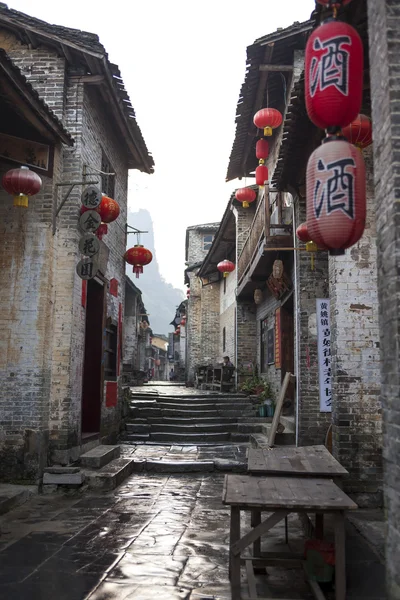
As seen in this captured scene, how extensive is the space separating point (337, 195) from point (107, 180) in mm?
7975

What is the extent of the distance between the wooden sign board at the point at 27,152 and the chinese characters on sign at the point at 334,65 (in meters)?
5.25

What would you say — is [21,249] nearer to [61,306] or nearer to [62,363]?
[61,306]

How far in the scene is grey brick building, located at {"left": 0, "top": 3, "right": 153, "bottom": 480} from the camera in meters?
7.43

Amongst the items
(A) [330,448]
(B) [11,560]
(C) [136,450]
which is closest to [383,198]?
(B) [11,560]

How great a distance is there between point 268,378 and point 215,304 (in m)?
10.4

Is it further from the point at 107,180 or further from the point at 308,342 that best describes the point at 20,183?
the point at 308,342

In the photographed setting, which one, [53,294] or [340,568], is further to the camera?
[53,294]

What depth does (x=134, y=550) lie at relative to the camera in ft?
15.3

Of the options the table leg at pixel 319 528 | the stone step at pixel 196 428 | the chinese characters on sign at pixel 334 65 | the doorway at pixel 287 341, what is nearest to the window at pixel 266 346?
the doorway at pixel 287 341

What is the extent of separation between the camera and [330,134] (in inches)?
143

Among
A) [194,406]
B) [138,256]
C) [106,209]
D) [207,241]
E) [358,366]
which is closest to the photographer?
[358,366]

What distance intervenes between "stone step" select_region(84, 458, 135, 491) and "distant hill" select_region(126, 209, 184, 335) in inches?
4293

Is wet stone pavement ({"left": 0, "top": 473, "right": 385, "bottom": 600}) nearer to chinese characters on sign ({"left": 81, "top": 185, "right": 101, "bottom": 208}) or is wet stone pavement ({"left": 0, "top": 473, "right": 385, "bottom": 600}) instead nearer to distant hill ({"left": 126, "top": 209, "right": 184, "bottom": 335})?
chinese characters on sign ({"left": 81, "top": 185, "right": 101, "bottom": 208})

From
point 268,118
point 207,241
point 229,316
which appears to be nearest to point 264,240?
point 268,118
